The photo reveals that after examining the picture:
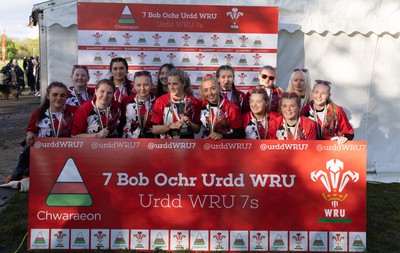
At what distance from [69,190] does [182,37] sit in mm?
3348

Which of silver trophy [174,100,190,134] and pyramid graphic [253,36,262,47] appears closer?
silver trophy [174,100,190,134]

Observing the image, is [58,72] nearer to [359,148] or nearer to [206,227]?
[206,227]

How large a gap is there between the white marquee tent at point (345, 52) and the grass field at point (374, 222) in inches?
41.0

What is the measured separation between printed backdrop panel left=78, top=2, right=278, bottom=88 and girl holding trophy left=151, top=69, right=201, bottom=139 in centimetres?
220

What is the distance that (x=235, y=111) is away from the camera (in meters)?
4.46

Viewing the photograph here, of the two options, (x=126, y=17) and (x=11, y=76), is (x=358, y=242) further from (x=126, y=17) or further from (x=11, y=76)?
(x=11, y=76)

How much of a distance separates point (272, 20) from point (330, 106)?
93.6 inches

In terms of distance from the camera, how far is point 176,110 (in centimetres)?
450

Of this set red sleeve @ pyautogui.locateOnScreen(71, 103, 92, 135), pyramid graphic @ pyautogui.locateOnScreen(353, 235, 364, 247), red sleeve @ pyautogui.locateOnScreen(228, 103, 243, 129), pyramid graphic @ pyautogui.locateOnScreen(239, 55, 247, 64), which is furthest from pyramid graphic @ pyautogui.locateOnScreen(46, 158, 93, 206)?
pyramid graphic @ pyautogui.locateOnScreen(239, 55, 247, 64)

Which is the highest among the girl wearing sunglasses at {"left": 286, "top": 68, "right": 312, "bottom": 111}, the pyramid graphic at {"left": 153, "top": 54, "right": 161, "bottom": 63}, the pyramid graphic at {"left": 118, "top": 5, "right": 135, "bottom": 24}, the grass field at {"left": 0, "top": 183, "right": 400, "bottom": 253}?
the pyramid graphic at {"left": 118, "top": 5, "right": 135, "bottom": 24}

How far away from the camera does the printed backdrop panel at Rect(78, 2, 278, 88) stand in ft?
21.3

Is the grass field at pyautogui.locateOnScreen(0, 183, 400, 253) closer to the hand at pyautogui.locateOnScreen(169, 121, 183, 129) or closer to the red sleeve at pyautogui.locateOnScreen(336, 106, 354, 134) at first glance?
the red sleeve at pyautogui.locateOnScreen(336, 106, 354, 134)

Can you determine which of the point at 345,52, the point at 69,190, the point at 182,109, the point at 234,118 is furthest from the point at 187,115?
the point at 345,52

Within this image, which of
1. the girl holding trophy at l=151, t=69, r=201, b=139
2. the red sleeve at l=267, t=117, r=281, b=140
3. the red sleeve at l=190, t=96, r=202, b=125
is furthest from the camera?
the red sleeve at l=190, t=96, r=202, b=125
